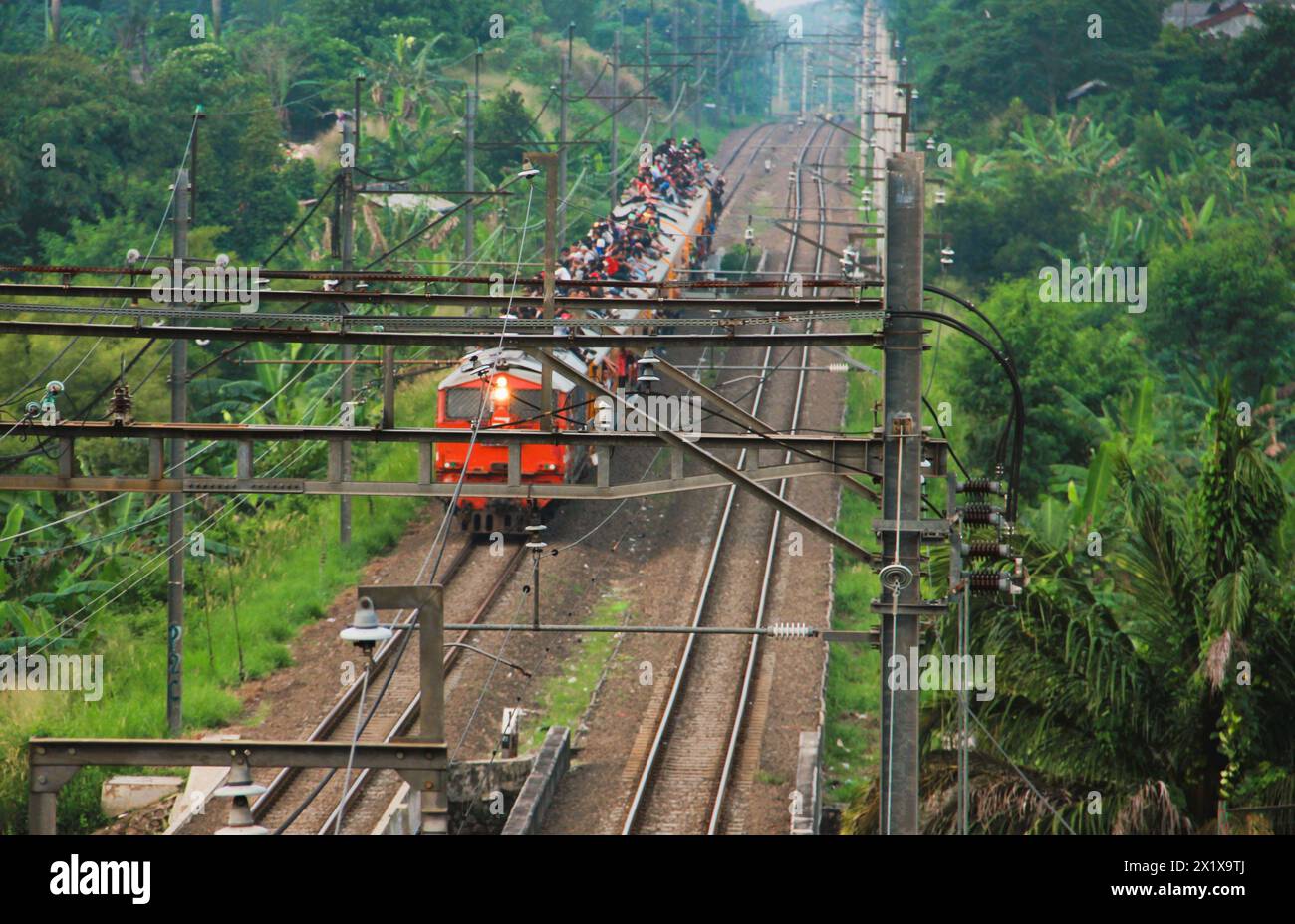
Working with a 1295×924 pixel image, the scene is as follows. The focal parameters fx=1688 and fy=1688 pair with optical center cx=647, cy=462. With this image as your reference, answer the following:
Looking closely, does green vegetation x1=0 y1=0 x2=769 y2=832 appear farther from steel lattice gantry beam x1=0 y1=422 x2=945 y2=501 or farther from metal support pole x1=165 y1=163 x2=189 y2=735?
steel lattice gantry beam x1=0 y1=422 x2=945 y2=501

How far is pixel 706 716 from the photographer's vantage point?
19625 millimetres

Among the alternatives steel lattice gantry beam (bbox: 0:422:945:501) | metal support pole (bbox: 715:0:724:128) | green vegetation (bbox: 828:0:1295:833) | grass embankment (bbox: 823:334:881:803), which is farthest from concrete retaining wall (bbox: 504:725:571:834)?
metal support pole (bbox: 715:0:724:128)

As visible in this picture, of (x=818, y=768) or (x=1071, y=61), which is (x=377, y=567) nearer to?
(x=818, y=768)

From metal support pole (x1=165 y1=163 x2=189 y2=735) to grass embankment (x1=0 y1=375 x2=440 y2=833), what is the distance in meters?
0.31

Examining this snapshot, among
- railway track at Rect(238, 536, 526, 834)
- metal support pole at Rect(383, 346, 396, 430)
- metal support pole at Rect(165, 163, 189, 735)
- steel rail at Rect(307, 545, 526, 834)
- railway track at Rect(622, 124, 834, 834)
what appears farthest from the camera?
metal support pole at Rect(165, 163, 189, 735)

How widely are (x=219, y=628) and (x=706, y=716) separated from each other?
6827mm

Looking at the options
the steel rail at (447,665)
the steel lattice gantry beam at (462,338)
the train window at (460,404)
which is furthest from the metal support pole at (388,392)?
the train window at (460,404)

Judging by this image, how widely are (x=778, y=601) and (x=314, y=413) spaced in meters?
8.70

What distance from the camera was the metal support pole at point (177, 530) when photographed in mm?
17219

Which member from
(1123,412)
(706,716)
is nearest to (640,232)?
(1123,412)

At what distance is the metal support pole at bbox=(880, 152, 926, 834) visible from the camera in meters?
9.62

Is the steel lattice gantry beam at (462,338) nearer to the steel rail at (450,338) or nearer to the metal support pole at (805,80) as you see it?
the steel rail at (450,338)

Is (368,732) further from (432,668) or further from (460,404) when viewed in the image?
(432,668)

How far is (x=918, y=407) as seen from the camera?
9.92 m
